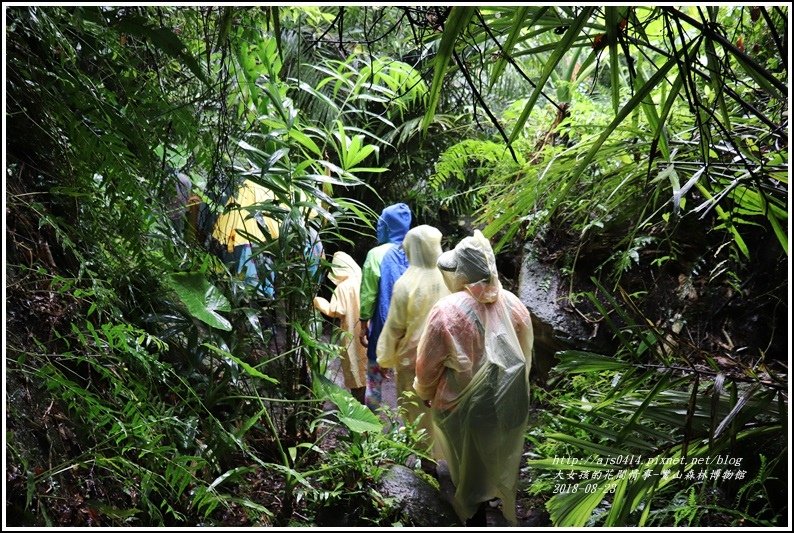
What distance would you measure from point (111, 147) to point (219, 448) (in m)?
0.94

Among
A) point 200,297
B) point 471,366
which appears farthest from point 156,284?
point 471,366

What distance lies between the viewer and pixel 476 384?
2.34 metres

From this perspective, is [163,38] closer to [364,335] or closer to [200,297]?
[200,297]

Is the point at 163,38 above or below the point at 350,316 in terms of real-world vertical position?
above

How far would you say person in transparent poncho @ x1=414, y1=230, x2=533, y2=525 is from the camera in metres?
2.33

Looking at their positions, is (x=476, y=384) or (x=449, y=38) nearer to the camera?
(x=449, y=38)

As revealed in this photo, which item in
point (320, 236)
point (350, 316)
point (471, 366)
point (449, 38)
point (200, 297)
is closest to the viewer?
point (449, 38)

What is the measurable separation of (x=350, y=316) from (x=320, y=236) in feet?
3.21

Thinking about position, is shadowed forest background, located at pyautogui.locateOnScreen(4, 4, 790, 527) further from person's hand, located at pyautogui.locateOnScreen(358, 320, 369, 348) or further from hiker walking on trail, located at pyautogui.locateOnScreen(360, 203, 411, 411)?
person's hand, located at pyautogui.locateOnScreen(358, 320, 369, 348)

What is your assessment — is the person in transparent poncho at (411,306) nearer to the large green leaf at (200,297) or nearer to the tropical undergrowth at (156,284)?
the tropical undergrowth at (156,284)

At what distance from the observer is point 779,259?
2436 millimetres

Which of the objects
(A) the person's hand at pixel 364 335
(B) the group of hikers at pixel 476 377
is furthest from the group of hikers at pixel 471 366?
(A) the person's hand at pixel 364 335

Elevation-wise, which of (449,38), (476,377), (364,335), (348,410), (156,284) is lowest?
(364,335)

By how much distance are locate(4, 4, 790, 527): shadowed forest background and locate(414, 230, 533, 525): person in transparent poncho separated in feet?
0.38
